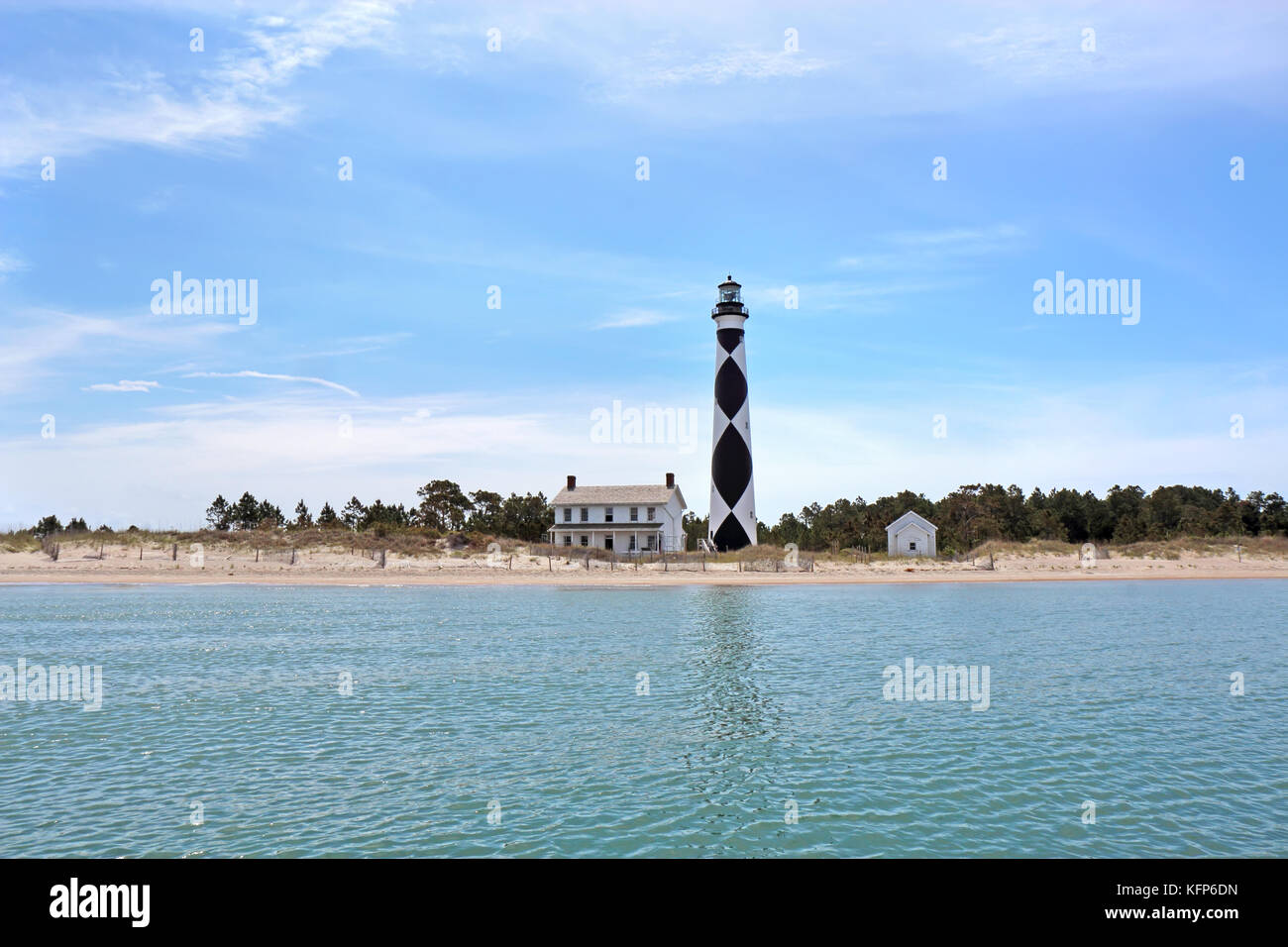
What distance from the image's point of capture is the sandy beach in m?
50.7

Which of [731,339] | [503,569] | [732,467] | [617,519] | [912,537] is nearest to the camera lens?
[503,569]

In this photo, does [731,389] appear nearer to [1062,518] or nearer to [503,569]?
[503,569]

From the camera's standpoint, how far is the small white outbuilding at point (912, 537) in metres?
67.0

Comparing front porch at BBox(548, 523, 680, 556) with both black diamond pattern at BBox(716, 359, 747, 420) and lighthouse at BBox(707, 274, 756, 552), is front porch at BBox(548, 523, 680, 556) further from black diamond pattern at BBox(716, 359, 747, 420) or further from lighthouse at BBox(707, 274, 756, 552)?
black diamond pattern at BBox(716, 359, 747, 420)

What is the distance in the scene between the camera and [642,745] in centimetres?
1352

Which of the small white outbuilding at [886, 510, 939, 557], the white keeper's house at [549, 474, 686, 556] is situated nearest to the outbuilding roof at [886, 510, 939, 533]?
the small white outbuilding at [886, 510, 939, 557]

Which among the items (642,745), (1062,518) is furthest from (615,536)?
(642,745)

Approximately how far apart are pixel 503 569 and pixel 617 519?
17786 mm

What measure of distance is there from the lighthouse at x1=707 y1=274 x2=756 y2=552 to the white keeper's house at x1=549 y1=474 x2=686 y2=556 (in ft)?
23.4

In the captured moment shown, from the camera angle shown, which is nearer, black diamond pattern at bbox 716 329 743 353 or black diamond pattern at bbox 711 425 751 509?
black diamond pattern at bbox 711 425 751 509

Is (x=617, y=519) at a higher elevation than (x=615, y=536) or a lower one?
higher
